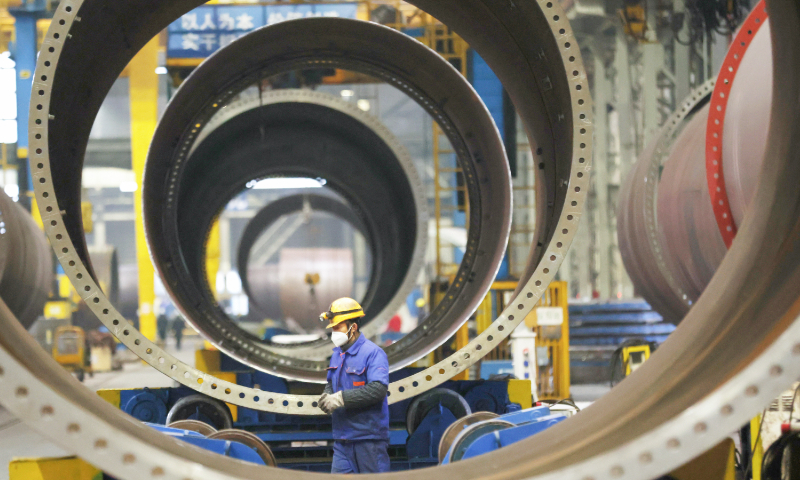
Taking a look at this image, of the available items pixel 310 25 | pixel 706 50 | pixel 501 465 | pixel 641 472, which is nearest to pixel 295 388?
pixel 310 25

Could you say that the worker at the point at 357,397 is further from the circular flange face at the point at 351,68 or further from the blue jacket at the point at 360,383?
the circular flange face at the point at 351,68

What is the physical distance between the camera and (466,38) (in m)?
3.91

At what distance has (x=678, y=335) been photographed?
215 cm

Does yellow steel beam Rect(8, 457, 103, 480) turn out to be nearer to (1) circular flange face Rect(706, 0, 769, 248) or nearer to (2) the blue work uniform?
(2) the blue work uniform

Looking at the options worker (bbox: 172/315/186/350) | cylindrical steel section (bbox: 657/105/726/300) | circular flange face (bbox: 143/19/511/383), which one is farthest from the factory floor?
cylindrical steel section (bbox: 657/105/726/300)

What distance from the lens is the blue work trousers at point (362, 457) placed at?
134 inches

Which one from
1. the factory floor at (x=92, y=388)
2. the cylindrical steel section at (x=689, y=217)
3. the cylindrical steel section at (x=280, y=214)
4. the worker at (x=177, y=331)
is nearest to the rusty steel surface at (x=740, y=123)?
the cylindrical steel section at (x=689, y=217)

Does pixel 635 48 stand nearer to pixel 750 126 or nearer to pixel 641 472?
pixel 750 126

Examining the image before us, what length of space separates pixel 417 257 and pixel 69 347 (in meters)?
8.64

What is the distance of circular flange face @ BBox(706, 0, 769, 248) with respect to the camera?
10.9 ft

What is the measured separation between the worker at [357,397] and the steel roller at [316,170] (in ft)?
5.40

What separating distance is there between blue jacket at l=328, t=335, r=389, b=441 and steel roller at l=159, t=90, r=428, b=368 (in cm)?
164

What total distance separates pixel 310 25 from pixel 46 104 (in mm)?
1933

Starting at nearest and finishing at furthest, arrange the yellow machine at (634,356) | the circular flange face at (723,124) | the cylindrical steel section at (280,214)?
the circular flange face at (723,124) → the yellow machine at (634,356) → the cylindrical steel section at (280,214)
